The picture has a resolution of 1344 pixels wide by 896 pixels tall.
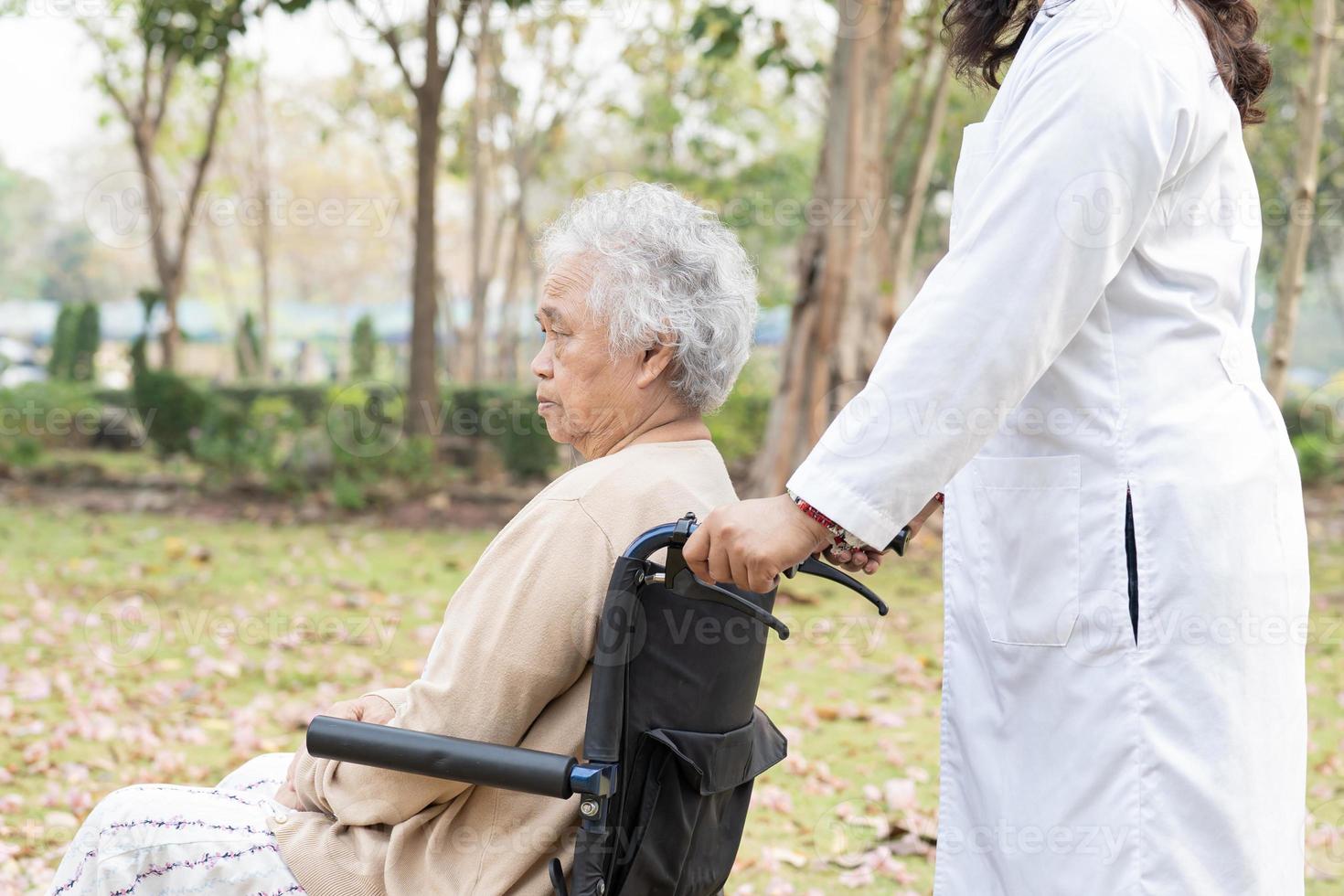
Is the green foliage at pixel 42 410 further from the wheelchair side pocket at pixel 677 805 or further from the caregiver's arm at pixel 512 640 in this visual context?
the wheelchair side pocket at pixel 677 805

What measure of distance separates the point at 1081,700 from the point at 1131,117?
0.70 m

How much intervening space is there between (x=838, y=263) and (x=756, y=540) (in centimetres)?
667

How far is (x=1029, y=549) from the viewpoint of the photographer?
1.53m

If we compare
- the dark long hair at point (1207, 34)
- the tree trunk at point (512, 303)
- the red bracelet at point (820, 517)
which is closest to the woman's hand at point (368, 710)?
the red bracelet at point (820, 517)

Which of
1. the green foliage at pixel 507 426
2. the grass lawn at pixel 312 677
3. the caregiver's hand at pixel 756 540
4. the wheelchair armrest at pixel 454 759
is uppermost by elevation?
the caregiver's hand at pixel 756 540

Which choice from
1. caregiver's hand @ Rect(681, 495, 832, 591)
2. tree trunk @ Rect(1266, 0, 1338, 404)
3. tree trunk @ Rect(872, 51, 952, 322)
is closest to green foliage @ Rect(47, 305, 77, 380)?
tree trunk @ Rect(872, 51, 952, 322)

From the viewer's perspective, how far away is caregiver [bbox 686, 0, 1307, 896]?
4.64ft

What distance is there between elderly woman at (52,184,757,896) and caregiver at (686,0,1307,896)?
12.0 inches

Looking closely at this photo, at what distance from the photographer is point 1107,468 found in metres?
1.48

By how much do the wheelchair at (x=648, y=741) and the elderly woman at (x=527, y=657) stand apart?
0.09 metres

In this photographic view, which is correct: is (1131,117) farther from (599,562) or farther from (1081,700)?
(599,562)

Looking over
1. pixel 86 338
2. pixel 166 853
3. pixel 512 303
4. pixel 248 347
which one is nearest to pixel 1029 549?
pixel 166 853

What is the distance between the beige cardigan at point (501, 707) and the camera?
1653mm

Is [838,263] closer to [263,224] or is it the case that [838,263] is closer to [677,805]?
[677,805]
